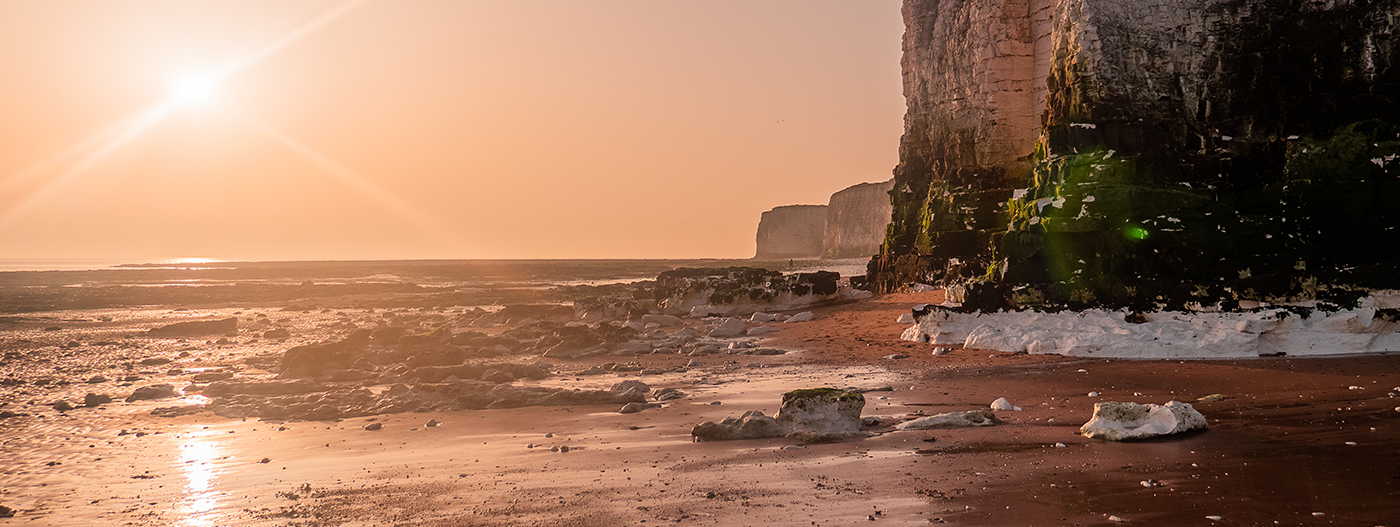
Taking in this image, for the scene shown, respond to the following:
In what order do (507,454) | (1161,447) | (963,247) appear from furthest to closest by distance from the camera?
(963,247) < (507,454) < (1161,447)

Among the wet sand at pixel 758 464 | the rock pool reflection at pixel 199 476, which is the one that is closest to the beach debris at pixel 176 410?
the wet sand at pixel 758 464

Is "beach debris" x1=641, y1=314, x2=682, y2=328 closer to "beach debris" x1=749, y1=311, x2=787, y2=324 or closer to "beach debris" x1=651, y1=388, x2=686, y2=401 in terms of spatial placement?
"beach debris" x1=749, y1=311, x2=787, y2=324

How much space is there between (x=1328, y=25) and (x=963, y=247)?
13.1m

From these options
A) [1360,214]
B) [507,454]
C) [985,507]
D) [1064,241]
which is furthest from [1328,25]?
[507,454]

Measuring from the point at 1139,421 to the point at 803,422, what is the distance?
9.11 ft

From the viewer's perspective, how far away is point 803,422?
8141 mm

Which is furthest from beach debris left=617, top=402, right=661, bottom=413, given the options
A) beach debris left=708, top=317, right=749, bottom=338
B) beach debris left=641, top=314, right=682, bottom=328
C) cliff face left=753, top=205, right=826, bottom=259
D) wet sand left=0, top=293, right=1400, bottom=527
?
cliff face left=753, top=205, right=826, bottom=259

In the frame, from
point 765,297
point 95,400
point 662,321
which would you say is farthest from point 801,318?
point 95,400

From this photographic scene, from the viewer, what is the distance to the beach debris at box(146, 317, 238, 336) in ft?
78.7

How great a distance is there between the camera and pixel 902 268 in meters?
30.1

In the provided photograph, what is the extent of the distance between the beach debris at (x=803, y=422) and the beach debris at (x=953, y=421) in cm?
55

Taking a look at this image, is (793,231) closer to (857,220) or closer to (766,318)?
(857,220)

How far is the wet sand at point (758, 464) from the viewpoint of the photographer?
18.3 feet

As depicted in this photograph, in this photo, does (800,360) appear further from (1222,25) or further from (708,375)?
(1222,25)
